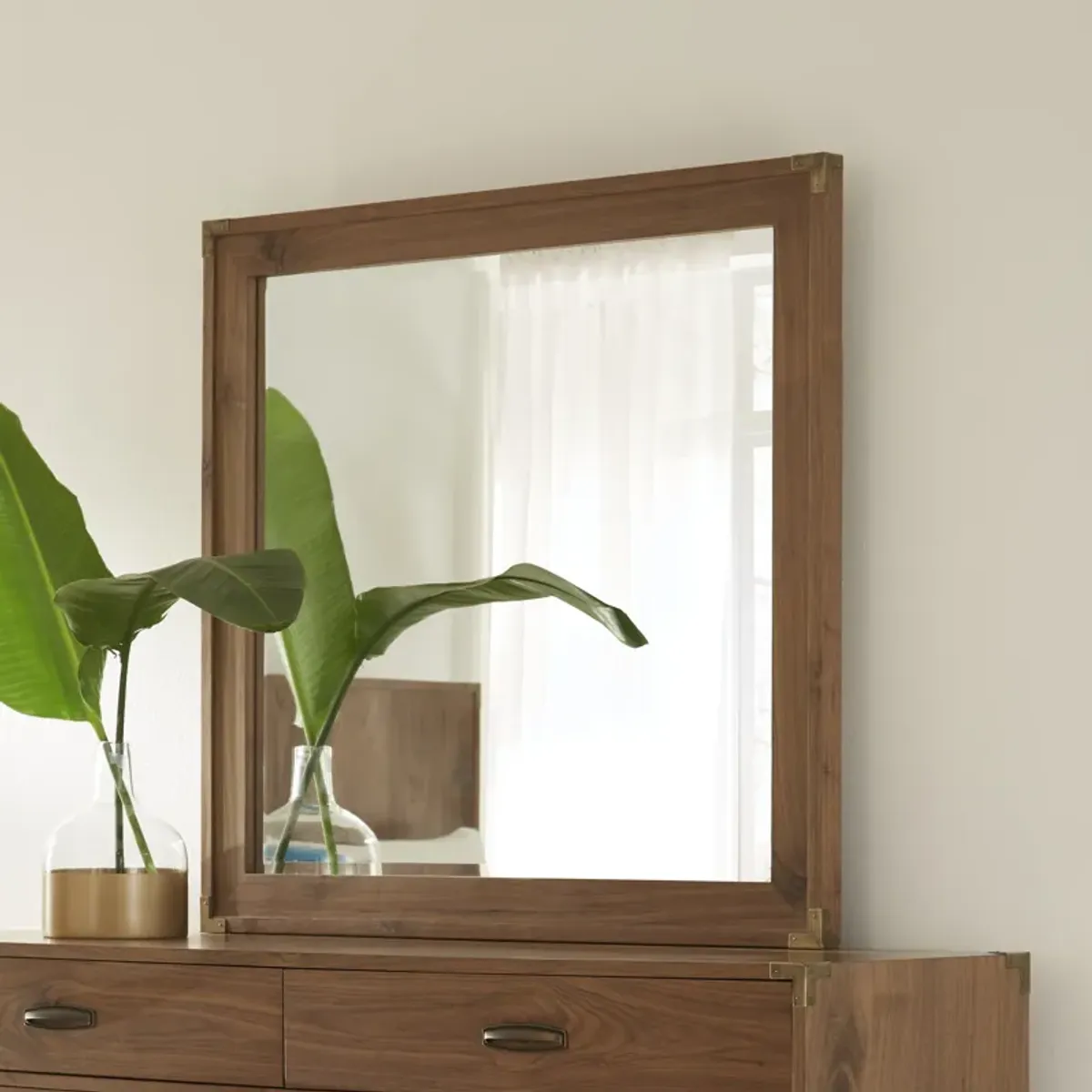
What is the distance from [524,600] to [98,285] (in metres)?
0.86

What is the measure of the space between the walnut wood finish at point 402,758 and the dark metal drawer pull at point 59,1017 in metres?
0.40

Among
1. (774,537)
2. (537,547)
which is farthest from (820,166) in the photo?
(537,547)

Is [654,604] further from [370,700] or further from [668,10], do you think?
[668,10]

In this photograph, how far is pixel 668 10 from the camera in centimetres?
234

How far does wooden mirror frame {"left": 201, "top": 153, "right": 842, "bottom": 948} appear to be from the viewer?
210cm

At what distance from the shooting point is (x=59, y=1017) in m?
2.06

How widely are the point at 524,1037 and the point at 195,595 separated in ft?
1.99

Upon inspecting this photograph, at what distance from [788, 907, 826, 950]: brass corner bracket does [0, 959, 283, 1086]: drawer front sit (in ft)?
1.90

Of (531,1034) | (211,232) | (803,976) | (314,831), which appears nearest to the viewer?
(803,976)

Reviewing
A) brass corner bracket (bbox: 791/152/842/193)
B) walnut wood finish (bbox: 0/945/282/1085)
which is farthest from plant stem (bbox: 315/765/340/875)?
brass corner bracket (bbox: 791/152/842/193)

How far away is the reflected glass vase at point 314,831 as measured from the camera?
2.32 m

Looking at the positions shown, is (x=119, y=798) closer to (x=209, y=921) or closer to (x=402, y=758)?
(x=209, y=921)

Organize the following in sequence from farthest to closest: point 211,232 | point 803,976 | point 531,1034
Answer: point 211,232 < point 531,1034 < point 803,976

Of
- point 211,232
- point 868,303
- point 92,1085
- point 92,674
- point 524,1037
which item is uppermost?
point 211,232
